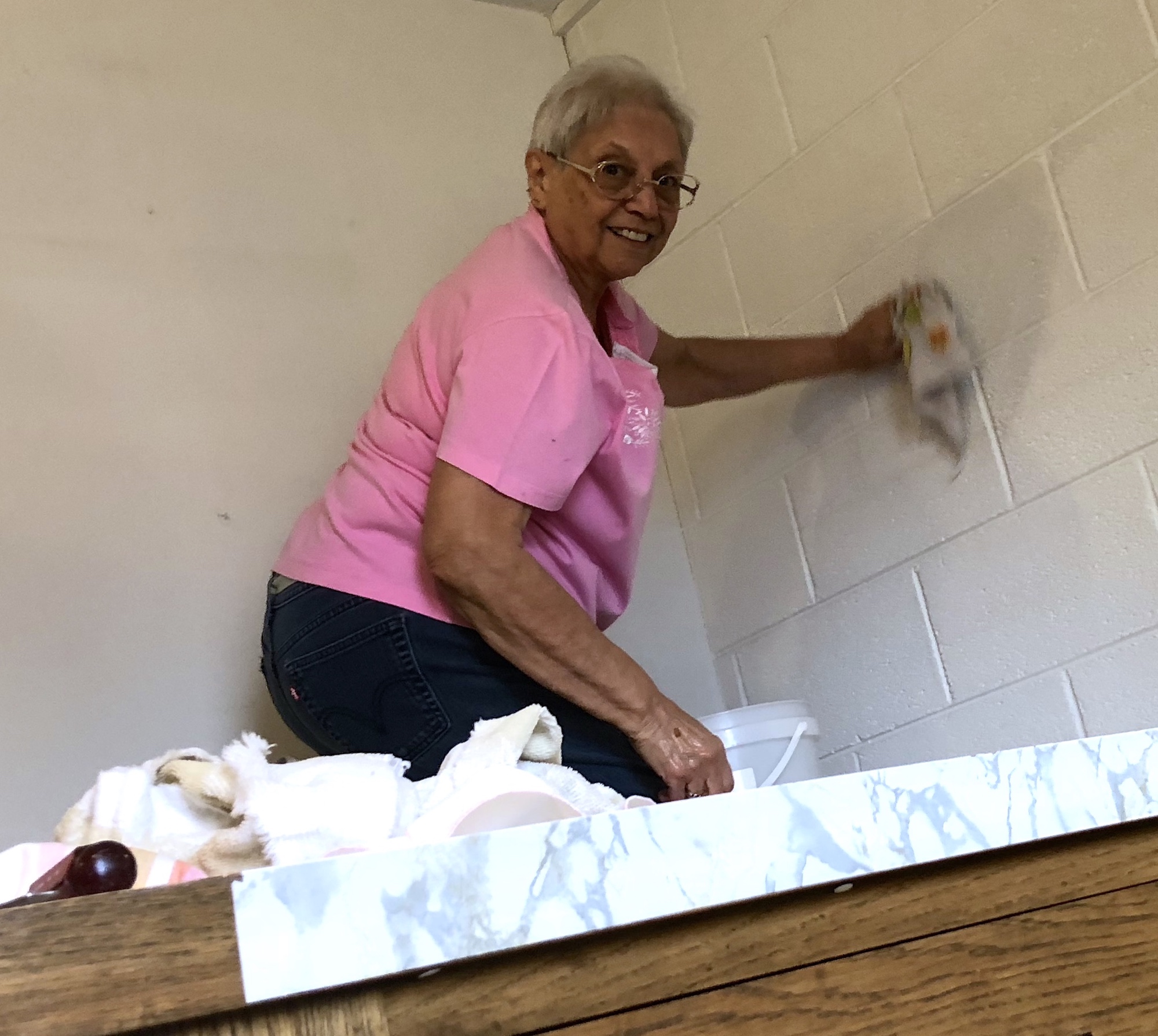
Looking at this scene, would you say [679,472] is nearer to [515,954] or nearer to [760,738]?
[760,738]

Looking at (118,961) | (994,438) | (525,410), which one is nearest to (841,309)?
(994,438)

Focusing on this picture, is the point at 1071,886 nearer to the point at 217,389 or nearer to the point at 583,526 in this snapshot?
the point at 583,526

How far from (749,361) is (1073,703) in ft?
2.04

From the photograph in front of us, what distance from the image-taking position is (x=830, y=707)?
1720 mm

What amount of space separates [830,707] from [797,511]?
0.28 metres

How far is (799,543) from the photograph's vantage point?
178 cm

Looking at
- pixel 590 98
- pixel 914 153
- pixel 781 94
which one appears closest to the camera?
pixel 590 98

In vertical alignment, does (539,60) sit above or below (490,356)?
above

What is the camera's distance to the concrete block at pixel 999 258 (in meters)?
1.44

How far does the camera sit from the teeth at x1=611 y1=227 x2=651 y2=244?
1.37m

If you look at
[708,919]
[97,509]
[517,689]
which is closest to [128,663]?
[97,509]

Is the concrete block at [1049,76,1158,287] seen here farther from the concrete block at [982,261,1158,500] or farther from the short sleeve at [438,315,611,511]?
the short sleeve at [438,315,611,511]

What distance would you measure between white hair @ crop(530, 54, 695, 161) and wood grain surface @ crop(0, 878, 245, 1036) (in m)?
1.11

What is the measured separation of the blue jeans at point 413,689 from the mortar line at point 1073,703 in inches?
21.3
